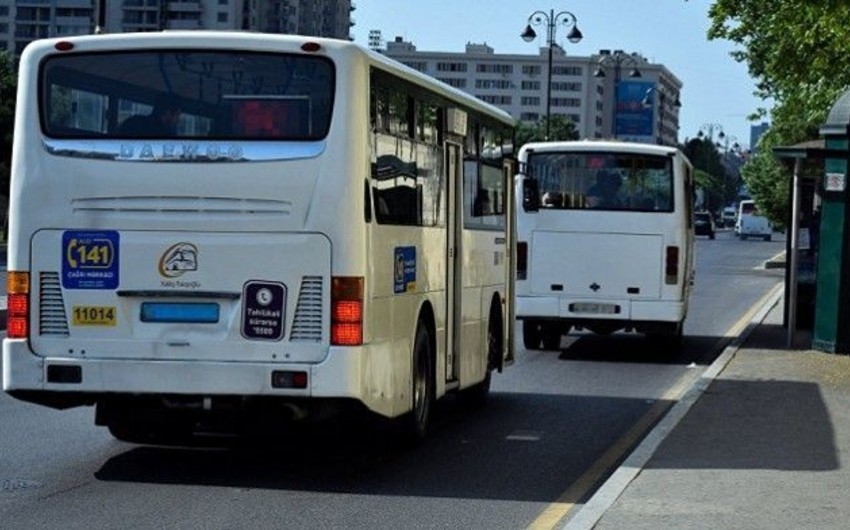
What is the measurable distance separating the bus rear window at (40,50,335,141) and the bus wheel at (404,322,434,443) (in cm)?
223

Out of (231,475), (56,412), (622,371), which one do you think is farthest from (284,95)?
(622,371)

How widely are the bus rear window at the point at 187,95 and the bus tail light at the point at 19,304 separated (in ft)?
3.20

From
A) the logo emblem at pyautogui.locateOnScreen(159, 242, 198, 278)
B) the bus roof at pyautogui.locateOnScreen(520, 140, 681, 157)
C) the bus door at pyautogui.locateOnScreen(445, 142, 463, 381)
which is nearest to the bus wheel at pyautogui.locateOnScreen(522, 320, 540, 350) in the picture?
the bus roof at pyautogui.locateOnScreen(520, 140, 681, 157)

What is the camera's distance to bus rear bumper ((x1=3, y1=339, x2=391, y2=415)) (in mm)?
11344

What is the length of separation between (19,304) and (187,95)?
1721 millimetres

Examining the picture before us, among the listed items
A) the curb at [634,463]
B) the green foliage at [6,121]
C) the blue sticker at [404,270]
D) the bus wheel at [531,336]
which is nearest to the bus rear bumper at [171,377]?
the blue sticker at [404,270]

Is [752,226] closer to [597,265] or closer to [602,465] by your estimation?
[597,265]

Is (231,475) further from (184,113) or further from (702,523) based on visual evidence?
(702,523)

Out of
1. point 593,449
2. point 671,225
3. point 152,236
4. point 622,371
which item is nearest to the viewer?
point 152,236

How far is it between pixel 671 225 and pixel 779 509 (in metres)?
13.4

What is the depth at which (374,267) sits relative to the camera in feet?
38.5

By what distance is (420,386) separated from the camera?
1341 cm

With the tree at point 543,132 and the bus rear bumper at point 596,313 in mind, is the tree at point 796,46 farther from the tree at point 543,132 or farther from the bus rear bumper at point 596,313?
the tree at point 543,132

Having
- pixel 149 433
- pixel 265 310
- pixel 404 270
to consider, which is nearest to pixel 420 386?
pixel 404 270
